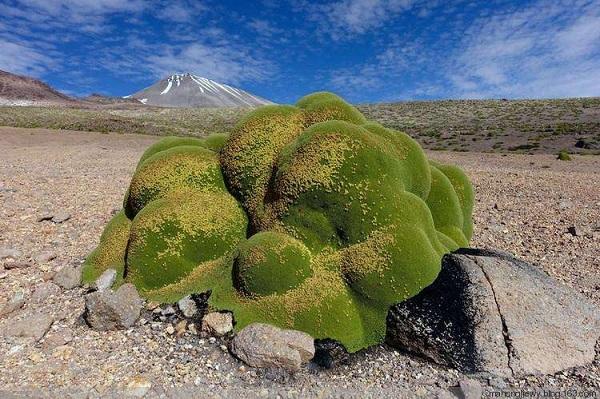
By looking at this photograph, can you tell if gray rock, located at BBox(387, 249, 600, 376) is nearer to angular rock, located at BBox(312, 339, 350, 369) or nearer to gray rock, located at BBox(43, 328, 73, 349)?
angular rock, located at BBox(312, 339, 350, 369)

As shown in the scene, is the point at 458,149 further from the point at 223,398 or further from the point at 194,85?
the point at 194,85

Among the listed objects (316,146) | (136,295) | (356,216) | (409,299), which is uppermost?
(316,146)

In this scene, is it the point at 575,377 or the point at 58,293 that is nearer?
the point at 575,377

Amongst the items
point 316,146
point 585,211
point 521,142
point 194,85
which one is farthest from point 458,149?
point 194,85

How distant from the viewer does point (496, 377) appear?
4.94 meters

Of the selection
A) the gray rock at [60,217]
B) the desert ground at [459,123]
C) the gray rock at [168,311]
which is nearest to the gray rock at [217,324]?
the gray rock at [168,311]

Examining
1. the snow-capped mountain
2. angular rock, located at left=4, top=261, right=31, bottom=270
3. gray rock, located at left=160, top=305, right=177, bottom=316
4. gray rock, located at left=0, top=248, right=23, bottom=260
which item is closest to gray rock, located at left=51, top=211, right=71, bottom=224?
gray rock, located at left=0, top=248, right=23, bottom=260

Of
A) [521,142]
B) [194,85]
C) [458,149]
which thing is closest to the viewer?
[458,149]

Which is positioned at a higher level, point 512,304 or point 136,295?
point 512,304

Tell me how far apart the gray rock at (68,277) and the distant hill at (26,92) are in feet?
272

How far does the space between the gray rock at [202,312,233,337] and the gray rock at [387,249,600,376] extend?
201 centimetres

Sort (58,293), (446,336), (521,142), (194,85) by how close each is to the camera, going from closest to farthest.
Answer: (446,336)
(58,293)
(521,142)
(194,85)

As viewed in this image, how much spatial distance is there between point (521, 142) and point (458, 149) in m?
6.57

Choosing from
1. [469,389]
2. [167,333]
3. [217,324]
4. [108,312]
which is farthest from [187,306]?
[469,389]
